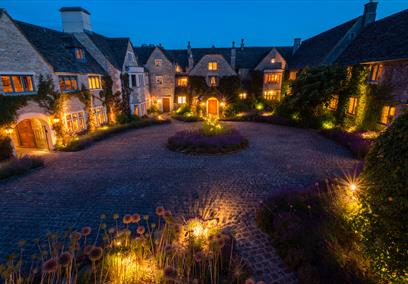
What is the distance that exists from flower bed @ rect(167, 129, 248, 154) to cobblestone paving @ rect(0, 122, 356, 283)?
74 cm

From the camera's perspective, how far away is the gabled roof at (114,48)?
25.6 metres

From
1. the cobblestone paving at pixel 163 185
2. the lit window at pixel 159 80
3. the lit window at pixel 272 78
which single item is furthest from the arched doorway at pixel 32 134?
the lit window at pixel 272 78

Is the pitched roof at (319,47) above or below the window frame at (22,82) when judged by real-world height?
above

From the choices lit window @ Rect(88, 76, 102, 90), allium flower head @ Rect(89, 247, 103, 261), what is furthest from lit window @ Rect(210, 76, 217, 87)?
allium flower head @ Rect(89, 247, 103, 261)

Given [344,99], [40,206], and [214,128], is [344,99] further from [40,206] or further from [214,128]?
[40,206]

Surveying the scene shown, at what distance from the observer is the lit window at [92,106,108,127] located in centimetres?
2296

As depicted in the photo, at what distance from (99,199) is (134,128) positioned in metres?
16.7

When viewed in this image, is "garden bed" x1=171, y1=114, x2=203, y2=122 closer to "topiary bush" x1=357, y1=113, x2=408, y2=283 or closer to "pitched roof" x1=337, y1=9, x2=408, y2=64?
"pitched roof" x1=337, y1=9, x2=408, y2=64

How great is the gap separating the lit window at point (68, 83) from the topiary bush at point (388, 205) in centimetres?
2204

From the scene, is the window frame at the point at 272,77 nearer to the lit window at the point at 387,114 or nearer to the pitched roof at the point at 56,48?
the lit window at the point at 387,114

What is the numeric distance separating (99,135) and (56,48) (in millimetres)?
8968

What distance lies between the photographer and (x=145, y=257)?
5570 mm

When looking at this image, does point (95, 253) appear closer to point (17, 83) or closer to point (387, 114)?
point (17, 83)

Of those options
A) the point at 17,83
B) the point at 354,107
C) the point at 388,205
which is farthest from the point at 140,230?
the point at 354,107
